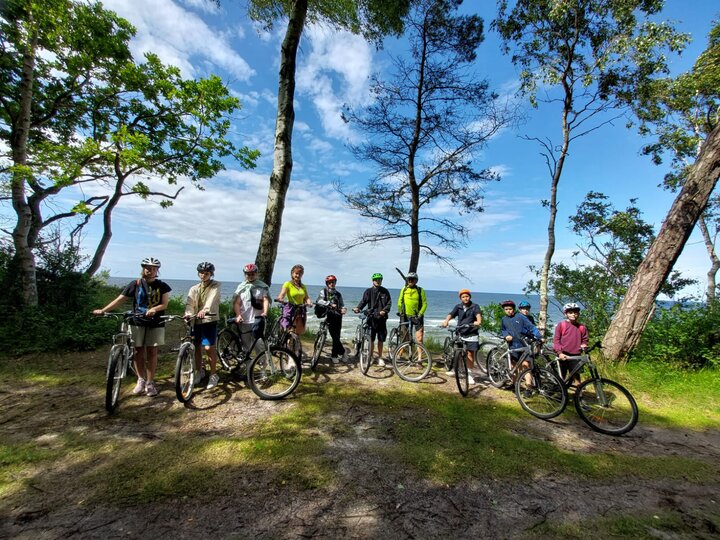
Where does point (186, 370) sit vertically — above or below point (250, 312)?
below

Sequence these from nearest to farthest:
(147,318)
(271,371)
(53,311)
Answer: (147,318)
(271,371)
(53,311)

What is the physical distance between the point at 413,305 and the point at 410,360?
52.1 inches

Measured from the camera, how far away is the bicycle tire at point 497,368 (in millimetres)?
6145

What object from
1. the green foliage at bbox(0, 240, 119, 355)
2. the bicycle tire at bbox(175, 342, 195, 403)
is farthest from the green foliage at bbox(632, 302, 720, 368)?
the green foliage at bbox(0, 240, 119, 355)

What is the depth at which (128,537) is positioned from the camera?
2.27m

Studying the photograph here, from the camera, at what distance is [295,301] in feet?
20.5

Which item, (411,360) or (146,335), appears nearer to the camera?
(146,335)

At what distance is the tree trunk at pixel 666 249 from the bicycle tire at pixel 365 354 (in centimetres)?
557

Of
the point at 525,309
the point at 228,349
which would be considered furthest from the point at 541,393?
the point at 228,349

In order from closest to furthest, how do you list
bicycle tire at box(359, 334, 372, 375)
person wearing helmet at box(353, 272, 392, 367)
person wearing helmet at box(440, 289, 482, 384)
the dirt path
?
the dirt path < person wearing helmet at box(440, 289, 482, 384) < bicycle tire at box(359, 334, 372, 375) < person wearing helmet at box(353, 272, 392, 367)

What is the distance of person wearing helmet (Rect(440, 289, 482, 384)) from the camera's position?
20.4 ft

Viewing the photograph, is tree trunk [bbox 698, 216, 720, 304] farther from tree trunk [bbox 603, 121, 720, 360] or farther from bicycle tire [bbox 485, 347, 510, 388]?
bicycle tire [bbox 485, 347, 510, 388]

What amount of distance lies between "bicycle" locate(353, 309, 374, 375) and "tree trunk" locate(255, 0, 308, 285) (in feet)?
8.22

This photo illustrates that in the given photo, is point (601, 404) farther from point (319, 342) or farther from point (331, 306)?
point (319, 342)
